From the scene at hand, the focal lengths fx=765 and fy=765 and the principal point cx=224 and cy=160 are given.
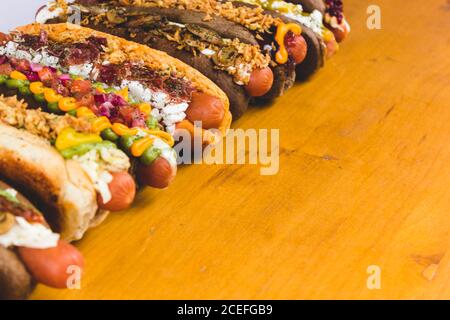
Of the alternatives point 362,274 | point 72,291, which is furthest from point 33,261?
point 362,274

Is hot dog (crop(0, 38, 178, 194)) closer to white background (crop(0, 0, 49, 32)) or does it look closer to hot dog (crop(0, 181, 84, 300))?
hot dog (crop(0, 181, 84, 300))

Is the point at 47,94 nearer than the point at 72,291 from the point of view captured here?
No

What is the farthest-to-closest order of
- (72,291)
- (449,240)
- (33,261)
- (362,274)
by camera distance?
1. (449,240)
2. (362,274)
3. (72,291)
4. (33,261)

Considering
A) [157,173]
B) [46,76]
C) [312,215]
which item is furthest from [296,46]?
[46,76]

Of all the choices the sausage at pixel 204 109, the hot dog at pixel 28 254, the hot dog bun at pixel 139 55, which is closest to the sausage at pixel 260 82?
the hot dog bun at pixel 139 55

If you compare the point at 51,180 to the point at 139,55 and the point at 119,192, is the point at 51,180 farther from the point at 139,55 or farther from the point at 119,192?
the point at 139,55

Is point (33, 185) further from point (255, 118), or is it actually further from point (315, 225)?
point (255, 118)

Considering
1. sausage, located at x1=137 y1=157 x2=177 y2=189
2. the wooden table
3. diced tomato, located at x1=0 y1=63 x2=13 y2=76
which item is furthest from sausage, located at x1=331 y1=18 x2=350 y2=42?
diced tomato, located at x1=0 y1=63 x2=13 y2=76
